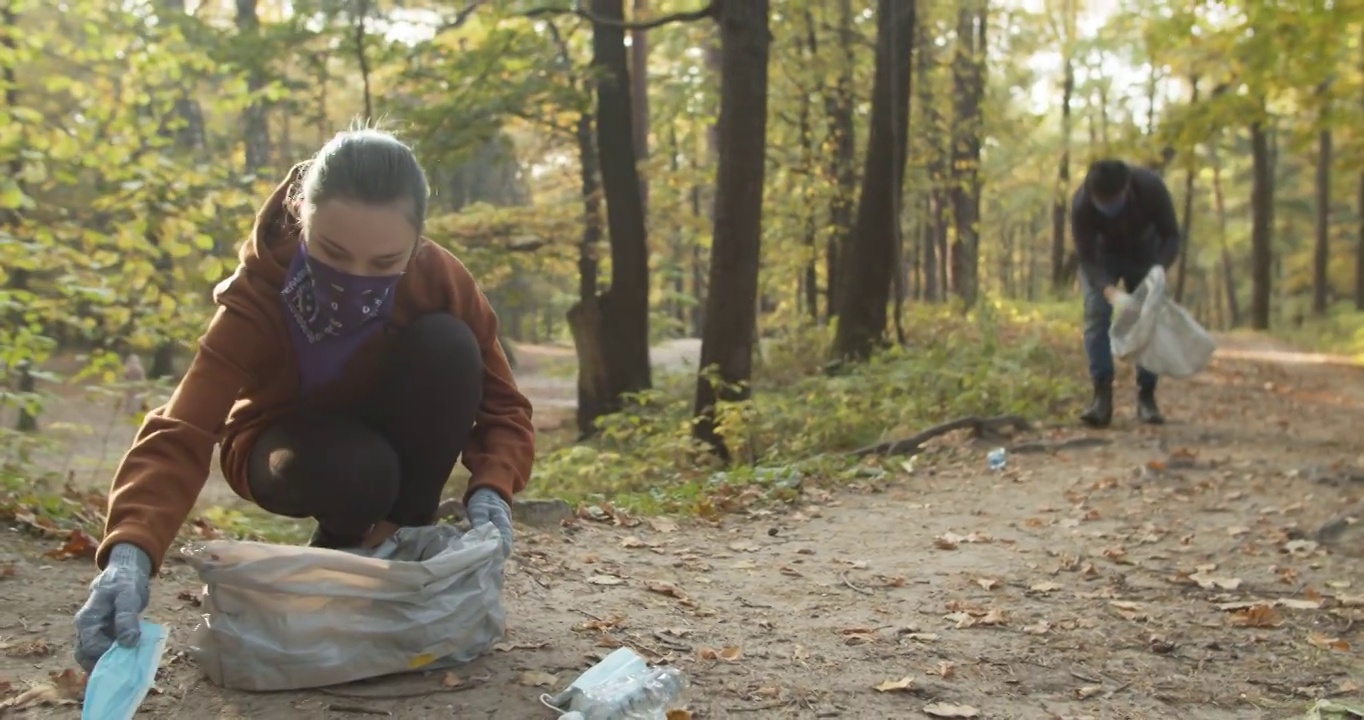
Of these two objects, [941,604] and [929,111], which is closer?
[941,604]

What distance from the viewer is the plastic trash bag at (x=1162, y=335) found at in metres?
6.21

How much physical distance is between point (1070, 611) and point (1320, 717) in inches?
41.8

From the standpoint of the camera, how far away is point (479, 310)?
259 centimetres

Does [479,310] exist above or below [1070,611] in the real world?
above

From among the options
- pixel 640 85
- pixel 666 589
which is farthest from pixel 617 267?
pixel 666 589

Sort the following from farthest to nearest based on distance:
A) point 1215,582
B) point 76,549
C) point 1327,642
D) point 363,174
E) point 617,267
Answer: point 617,267
point 1215,582
point 76,549
point 1327,642
point 363,174

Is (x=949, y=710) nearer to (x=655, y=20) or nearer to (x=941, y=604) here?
(x=941, y=604)

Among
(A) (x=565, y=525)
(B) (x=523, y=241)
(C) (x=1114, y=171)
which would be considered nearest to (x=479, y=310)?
(A) (x=565, y=525)

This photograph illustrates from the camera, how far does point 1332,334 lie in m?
17.1

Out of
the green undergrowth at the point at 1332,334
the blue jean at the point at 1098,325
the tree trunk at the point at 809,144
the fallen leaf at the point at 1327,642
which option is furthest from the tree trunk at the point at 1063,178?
the fallen leaf at the point at 1327,642

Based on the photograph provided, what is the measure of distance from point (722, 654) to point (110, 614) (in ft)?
4.66

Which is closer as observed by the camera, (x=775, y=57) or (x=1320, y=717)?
(x=1320, y=717)

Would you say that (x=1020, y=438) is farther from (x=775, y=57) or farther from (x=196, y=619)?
(x=775, y=57)

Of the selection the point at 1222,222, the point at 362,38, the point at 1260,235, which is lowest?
the point at 1260,235
